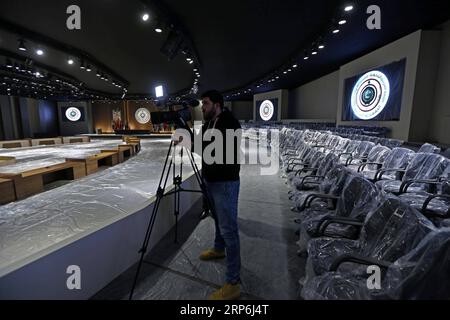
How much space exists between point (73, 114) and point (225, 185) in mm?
23035

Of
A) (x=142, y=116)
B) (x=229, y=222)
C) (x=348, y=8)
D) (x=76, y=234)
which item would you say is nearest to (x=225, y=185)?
(x=229, y=222)

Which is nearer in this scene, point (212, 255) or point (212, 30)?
point (212, 255)

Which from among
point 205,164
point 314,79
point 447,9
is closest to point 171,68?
point 314,79

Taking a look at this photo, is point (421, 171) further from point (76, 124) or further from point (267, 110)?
point (76, 124)

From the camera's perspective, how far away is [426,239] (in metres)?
1.00

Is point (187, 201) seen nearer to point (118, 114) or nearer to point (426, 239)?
point (426, 239)

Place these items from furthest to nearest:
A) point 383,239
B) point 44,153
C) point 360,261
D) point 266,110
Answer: point 266,110 → point 44,153 → point 383,239 → point 360,261

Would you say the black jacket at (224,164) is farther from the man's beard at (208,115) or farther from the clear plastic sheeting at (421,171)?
the clear plastic sheeting at (421,171)

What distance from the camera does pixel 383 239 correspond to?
4.40ft

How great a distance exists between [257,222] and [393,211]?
1635mm

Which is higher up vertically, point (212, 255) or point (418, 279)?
point (418, 279)

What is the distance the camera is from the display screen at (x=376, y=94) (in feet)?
20.7

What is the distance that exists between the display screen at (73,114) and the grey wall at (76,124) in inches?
10.3

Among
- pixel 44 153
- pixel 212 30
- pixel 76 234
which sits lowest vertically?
pixel 44 153
